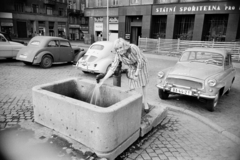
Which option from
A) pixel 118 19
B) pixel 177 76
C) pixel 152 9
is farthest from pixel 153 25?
pixel 177 76

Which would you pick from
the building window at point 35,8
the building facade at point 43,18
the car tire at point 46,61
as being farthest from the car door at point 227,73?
the building window at point 35,8

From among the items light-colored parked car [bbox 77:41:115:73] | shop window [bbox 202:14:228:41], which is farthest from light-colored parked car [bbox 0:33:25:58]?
shop window [bbox 202:14:228:41]

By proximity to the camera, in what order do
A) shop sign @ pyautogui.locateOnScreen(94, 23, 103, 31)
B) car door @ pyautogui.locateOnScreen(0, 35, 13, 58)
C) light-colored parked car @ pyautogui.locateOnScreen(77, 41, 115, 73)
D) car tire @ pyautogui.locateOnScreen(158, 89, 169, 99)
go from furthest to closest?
shop sign @ pyautogui.locateOnScreen(94, 23, 103, 31) → car door @ pyautogui.locateOnScreen(0, 35, 13, 58) → light-colored parked car @ pyautogui.locateOnScreen(77, 41, 115, 73) → car tire @ pyautogui.locateOnScreen(158, 89, 169, 99)

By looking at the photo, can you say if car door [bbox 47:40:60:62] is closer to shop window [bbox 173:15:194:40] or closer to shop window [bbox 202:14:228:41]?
shop window [bbox 173:15:194:40]

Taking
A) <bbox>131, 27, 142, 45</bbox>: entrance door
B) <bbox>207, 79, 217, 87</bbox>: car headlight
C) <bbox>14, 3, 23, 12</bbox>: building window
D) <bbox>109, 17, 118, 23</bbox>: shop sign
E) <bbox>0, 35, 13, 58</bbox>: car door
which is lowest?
<bbox>207, 79, 217, 87</bbox>: car headlight

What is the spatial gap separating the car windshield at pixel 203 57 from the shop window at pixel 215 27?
13247mm

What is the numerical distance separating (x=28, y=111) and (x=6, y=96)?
59.6 inches

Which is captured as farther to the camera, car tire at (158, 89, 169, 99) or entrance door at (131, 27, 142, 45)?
entrance door at (131, 27, 142, 45)

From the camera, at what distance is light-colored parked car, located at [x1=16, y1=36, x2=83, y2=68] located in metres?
9.06

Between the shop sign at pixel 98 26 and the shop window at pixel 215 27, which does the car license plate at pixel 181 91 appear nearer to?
the shop window at pixel 215 27

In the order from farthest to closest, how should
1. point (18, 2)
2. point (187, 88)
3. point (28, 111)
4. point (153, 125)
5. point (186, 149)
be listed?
point (18, 2), point (187, 88), point (28, 111), point (153, 125), point (186, 149)

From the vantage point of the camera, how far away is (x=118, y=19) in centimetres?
2364

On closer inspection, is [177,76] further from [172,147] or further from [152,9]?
[152,9]

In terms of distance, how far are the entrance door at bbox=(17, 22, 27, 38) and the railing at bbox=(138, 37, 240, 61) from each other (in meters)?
26.7
